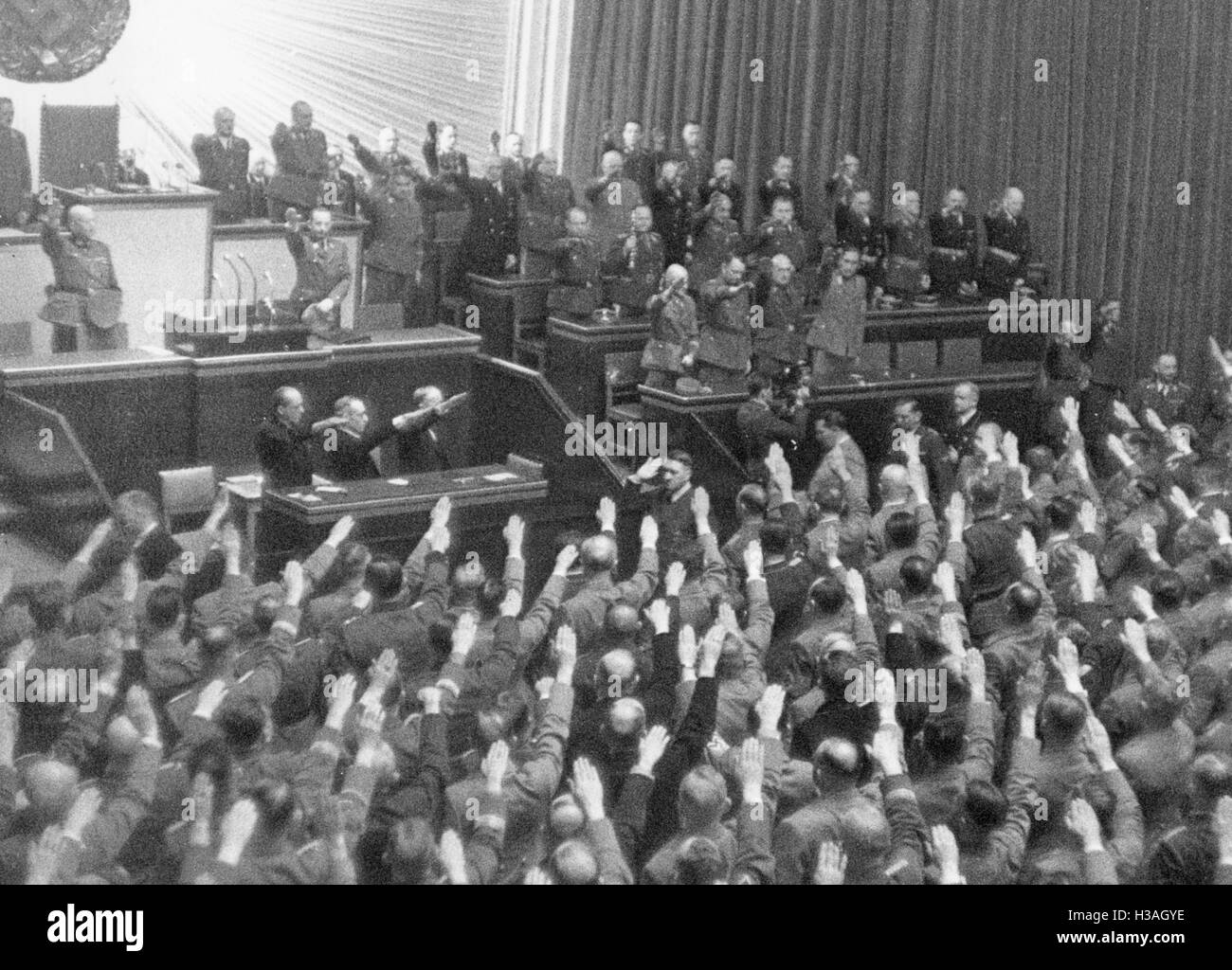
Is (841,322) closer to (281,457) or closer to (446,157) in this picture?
(446,157)

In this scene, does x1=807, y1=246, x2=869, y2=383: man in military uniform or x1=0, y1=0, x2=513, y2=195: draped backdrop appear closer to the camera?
x1=807, y1=246, x2=869, y2=383: man in military uniform

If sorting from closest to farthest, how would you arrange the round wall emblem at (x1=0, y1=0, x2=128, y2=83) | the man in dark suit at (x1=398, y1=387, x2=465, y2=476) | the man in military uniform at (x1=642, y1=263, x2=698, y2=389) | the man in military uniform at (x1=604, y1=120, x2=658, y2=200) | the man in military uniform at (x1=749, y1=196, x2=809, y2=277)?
the man in dark suit at (x1=398, y1=387, x2=465, y2=476)
the man in military uniform at (x1=642, y1=263, x2=698, y2=389)
the man in military uniform at (x1=749, y1=196, x2=809, y2=277)
the man in military uniform at (x1=604, y1=120, x2=658, y2=200)
the round wall emblem at (x1=0, y1=0, x2=128, y2=83)

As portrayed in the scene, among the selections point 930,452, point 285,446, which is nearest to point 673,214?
point 930,452

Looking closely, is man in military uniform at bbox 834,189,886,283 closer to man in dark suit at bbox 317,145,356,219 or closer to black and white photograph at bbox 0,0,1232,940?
black and white photograph at bbox 0,0,1232,940

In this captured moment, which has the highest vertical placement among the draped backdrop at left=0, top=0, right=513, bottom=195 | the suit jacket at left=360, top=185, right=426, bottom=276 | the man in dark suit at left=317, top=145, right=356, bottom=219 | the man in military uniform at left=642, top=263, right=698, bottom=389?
the draped backdrop at left=0, top=0, right=513, bottom=195

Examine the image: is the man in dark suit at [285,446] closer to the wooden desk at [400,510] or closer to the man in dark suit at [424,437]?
the wooden desk at [400,510]

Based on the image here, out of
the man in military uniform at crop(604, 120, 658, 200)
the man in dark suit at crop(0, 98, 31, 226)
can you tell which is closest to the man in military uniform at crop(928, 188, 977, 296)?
the man in military uniform at crop(604, 120, 658, 200)

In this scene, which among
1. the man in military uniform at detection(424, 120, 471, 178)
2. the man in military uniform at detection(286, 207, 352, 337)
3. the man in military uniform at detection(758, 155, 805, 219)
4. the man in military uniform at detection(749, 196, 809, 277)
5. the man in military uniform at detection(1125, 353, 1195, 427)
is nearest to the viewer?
the man in military uniform at detection(286, 207, 352, 337)

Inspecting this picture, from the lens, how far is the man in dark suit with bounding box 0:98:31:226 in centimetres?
1139

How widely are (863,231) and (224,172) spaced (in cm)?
411

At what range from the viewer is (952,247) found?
1273 centimetres

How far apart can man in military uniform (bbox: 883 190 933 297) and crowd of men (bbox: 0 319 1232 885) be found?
13.5 ft
